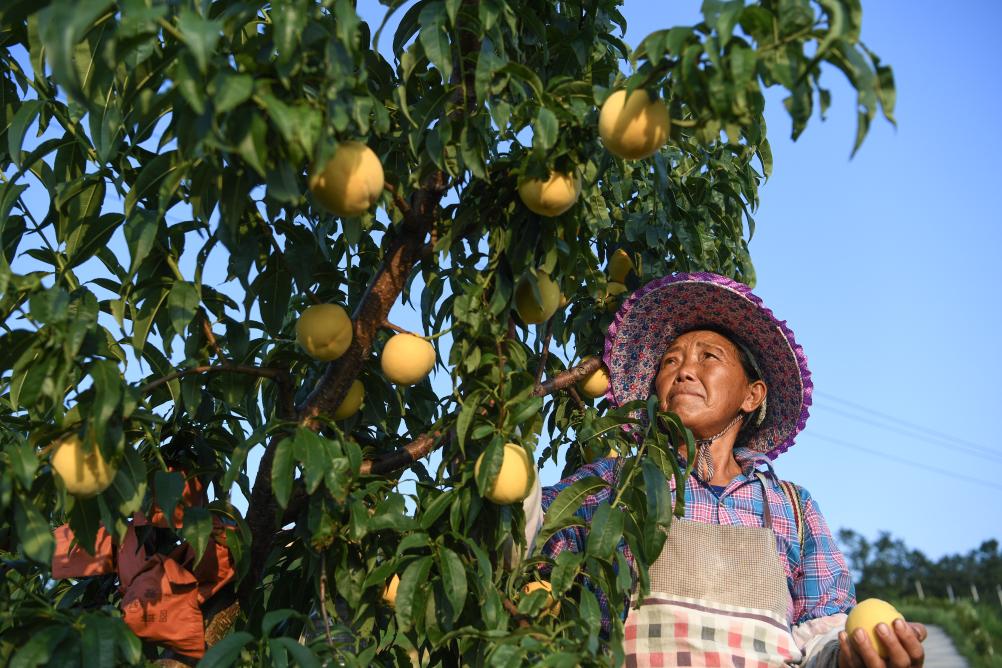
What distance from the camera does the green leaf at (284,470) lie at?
177cm

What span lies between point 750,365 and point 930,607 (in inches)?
507

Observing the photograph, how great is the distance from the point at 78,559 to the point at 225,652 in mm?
583

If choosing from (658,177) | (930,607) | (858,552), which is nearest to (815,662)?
(658,177)

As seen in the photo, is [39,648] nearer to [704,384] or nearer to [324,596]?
[324,596]

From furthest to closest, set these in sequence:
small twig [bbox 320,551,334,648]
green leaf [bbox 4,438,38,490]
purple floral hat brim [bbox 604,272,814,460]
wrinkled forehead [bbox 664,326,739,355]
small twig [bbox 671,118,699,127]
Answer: wrinkled forehead [bbox 664,326,739,355] → purple floral hat brim [bbox 604,272,814,460] → small twig [bbox 320,551,334,648] → small twig [bbox 671,118,699,127] → green leaf [bbox 4,438,38,490]

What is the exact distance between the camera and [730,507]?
2631 millimetres

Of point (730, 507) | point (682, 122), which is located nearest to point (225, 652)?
point (682, 122)

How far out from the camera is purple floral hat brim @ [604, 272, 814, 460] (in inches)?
109

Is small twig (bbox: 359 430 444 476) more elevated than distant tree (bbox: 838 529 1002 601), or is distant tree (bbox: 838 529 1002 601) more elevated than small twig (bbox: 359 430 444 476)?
distant tree (bbox: 838 529 1002 601)

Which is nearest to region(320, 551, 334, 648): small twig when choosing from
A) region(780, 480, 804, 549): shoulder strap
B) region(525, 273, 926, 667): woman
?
region(525, 273, 926, 667): woman

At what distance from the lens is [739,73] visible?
1.47 metres

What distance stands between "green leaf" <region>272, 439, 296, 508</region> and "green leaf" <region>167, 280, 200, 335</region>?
269mm

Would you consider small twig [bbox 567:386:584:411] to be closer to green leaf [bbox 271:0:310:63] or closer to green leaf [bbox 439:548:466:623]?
green leaf [bbox 439:548:466:623]

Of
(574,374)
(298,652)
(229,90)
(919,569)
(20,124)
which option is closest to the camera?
(229,90)
